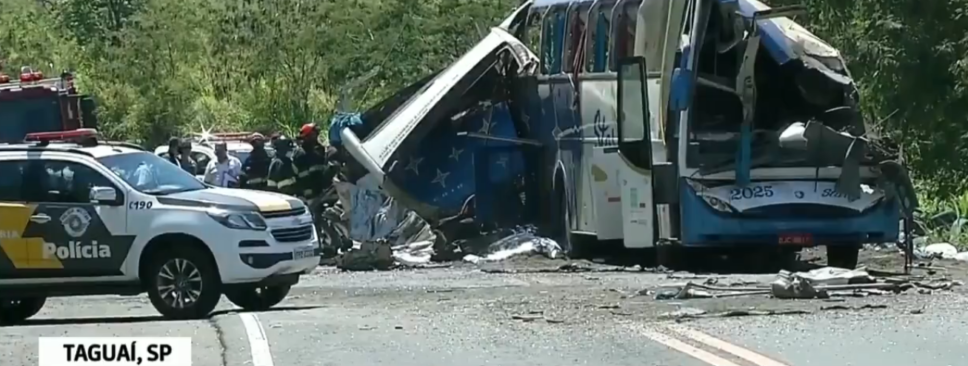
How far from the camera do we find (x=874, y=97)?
85.0 feet

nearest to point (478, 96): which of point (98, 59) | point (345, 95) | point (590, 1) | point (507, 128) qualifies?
point (507, 128)

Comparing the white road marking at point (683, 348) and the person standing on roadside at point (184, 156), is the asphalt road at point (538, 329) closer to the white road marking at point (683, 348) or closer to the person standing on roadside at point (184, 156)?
the white road marking at point (683, 348)

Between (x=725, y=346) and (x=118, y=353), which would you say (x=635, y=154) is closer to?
(x=725, y=346)

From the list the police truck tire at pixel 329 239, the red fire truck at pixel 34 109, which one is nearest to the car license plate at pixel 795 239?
the police truck tire at pixel 329 239

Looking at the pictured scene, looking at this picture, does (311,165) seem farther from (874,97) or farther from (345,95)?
(345,95)

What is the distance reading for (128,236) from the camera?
16.3 meters

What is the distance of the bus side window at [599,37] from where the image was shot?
2161 cm

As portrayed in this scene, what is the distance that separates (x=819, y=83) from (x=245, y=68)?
102 ft

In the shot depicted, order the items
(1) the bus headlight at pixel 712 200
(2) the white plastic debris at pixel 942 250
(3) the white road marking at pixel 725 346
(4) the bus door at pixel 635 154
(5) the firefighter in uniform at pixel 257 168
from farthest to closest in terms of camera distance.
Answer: (5) the firefighter in uniform at pixel 257 168 < (2) the white plastic debris at pixel 942 250 < (4) the bus door at pixel 635 154 < (1) the bus headlight at pixel 712 200 < (3) the white road marking at pixel 725 346

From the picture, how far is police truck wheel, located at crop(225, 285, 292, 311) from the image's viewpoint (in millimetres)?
17391

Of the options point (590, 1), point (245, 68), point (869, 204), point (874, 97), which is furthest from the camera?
point (245, 68)

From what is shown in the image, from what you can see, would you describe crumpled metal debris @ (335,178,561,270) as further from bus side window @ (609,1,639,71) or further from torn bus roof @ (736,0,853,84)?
torn bus roof @ (736,0,853,84)

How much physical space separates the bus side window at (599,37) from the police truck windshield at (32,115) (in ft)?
26.7

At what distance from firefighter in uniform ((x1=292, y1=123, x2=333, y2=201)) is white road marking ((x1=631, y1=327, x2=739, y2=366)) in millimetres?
10064
